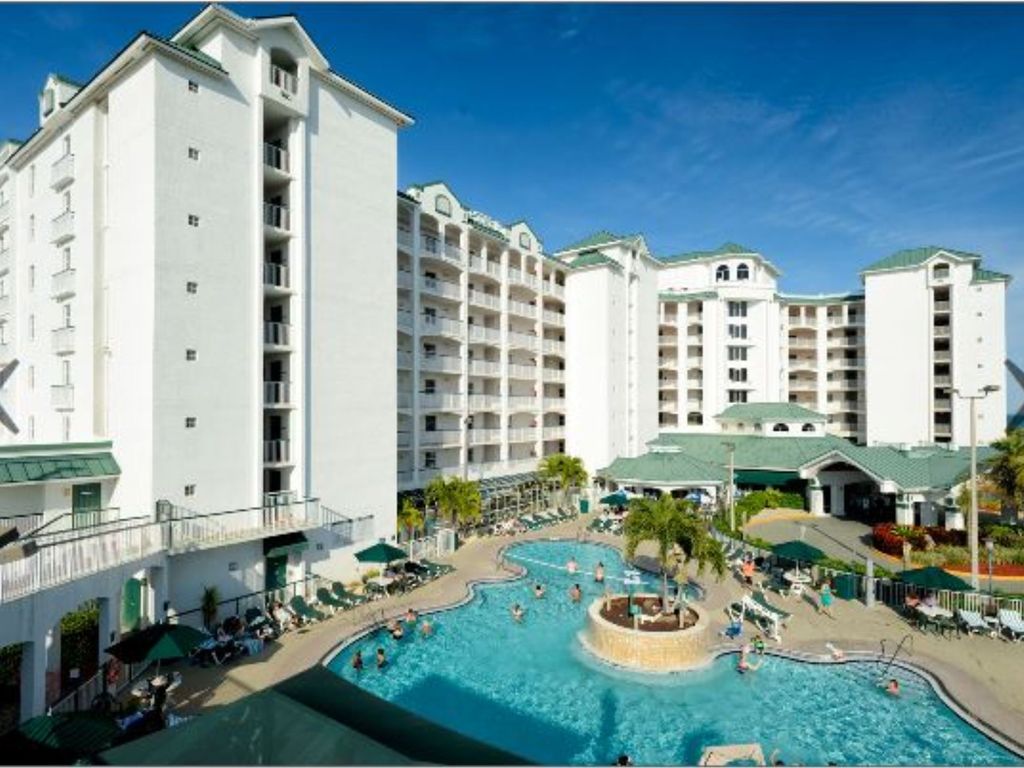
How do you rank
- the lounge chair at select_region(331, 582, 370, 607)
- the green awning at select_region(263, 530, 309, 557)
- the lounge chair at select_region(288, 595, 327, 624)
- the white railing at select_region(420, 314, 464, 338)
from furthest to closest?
1. the white railing at select_region(420, 314, 464, 338)
2. the lounge chair at select_region(331, 582, 370, 607)
3. the green awning at select_region(263, 530, 309, 557)
4. the lounge chair at select_region(288, 595, 327, 624)

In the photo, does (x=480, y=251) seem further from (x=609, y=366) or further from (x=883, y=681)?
(x=883, y=681)

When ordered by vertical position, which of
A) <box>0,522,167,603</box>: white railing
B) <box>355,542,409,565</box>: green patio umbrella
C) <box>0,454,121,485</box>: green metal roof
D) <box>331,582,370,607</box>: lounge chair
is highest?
<box>0,454,121,485</box>: green metal roof

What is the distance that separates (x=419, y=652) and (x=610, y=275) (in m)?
40.3

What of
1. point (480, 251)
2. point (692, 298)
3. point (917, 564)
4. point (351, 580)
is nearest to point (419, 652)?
point (351, 580)

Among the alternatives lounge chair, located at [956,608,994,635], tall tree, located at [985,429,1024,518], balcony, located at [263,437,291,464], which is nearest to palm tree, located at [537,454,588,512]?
balcony, located at [263,437,291,464]

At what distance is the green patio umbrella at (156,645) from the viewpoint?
57.0 ft

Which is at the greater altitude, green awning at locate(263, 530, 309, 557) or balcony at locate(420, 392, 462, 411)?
balcony at locate(420, 392, 462, 411)

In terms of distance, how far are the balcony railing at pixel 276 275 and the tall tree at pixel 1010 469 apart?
3963cm

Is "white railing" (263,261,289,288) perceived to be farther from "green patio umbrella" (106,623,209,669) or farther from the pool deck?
"green patio umbrella" (106,623,209,669)

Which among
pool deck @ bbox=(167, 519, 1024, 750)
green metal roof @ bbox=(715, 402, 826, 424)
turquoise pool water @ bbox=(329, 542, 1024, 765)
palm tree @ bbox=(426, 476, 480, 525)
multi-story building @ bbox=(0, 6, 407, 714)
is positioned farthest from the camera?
green metal roof @ bbox=(715, 402, 826, 424)

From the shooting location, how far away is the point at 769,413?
58.8m

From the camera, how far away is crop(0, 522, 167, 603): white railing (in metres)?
15.3

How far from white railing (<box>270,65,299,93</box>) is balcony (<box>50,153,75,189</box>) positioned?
10.6 m

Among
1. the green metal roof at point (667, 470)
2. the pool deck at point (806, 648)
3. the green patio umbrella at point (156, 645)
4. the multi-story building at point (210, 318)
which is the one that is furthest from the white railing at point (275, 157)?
the green metal roof at point (667, 470)
